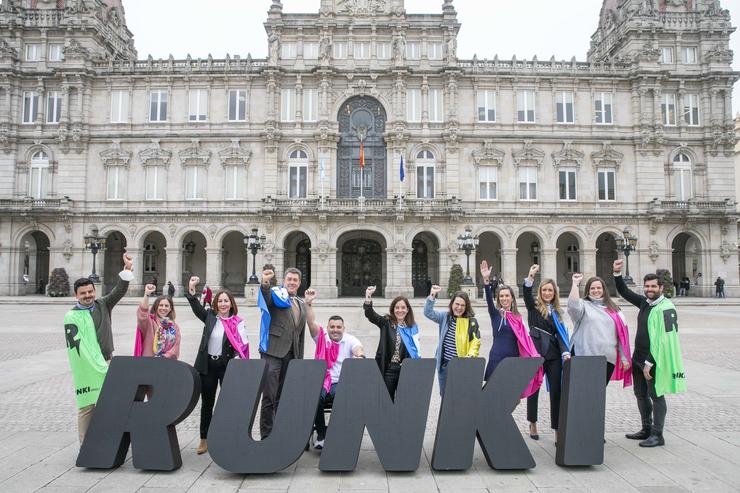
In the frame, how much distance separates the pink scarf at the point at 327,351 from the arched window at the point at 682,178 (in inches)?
1590

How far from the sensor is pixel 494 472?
20.9ft

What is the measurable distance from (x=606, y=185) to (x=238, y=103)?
93.5ft

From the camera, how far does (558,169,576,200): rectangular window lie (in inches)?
1556

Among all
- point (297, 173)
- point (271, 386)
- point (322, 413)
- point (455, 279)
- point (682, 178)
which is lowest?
point (322, 413)

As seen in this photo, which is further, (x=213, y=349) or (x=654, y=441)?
(x=654, y=441)

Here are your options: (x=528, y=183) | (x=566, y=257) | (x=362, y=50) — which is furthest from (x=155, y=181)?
(x=566, y=257)

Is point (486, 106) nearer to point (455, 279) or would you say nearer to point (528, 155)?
point (528, 155)

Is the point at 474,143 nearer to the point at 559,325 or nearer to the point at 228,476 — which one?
the point at 559,325

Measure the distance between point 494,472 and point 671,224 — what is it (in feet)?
127

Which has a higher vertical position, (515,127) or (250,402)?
(515,127)

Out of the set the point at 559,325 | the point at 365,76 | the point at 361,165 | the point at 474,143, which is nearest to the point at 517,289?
the point at 474,143

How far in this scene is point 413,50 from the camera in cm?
4009

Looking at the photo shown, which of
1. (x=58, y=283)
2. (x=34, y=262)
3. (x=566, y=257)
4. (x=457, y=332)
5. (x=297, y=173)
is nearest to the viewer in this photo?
(x=457, y=332)

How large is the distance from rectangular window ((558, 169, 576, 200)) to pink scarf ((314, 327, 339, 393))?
118 feet
